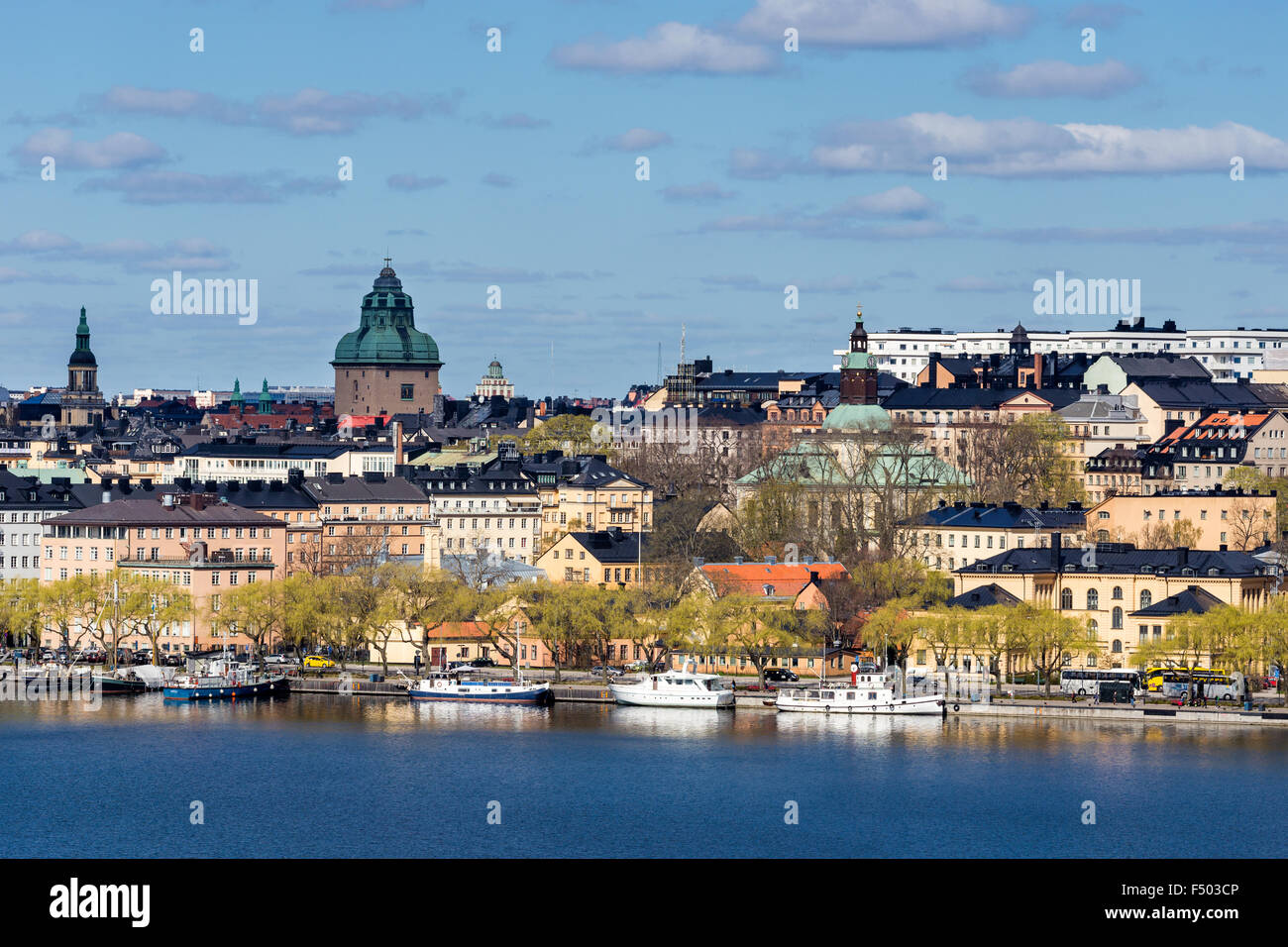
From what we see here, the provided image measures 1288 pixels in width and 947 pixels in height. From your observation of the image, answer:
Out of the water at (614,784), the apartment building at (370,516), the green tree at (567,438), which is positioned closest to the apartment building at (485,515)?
the apartment building at (370,516)

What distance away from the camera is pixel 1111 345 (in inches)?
5650

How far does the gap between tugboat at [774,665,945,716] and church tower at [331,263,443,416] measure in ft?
284

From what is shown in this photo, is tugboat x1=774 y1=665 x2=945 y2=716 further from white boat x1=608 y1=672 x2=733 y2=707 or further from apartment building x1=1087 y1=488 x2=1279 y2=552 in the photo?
apartment building x1=1087 y1=488 x2=1279 y2=552

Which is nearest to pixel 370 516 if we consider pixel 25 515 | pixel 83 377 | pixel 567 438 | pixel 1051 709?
pixel 25 515

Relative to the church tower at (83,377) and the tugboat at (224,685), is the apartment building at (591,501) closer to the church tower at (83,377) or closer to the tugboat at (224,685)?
the tugboat at (224,685)

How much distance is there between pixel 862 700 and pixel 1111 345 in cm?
9418

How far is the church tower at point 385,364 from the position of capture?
5443 inches

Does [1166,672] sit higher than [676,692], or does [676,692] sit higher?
[1166,672]

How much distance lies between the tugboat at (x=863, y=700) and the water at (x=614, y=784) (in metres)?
0.98

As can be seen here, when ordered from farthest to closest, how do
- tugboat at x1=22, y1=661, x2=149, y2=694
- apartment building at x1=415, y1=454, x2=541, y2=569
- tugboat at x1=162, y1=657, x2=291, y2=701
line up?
apartment building at x1=415, y1=454, x2=541, y2=569 → tugboat at x1=22, y1=661, x2=149, y2=694 → tugboat at x1=162, y1=657, x2=291, y2=701

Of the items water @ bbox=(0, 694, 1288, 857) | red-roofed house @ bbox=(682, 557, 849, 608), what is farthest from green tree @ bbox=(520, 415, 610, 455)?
water @ bbox=(0, 694, 1288, 857)

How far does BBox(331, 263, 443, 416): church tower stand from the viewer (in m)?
138

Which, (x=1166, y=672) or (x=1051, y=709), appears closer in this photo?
(x=1051, y=709)

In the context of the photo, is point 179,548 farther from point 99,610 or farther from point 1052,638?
point 1052,638
